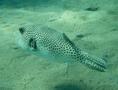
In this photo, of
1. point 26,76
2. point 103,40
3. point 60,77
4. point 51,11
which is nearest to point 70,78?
point 60,77

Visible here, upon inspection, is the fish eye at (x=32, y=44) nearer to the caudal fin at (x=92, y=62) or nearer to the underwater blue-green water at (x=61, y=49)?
the underwater blue-green water at (x=61, y=49)

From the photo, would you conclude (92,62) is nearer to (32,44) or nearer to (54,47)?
(54,47)

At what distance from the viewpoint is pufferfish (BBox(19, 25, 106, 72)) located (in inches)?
124

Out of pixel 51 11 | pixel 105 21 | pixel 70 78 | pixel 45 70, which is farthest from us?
pixel 51 11

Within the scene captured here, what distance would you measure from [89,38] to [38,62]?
1.62 m

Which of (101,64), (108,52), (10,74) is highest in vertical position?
(101,64)

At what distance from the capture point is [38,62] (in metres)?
4.54

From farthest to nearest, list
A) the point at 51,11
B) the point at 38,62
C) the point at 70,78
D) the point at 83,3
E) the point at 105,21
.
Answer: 1. the point at 83,3
2. the point at 51,11
3. the point at 105,21
4. the point at 38,62
5. the point at 70,78

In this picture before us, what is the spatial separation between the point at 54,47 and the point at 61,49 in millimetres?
116

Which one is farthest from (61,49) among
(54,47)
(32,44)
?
(32,44)

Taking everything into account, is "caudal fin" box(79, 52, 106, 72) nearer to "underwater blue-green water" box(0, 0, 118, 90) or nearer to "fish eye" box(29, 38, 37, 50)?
"underwater blue-green water" box(0, 0, 118, 90)

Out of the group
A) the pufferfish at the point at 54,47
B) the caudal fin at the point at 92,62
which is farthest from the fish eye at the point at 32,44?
the caudal fin at the point at 92,62

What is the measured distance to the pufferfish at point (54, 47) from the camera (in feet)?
10.3

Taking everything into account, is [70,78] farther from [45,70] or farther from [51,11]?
[51,11]
